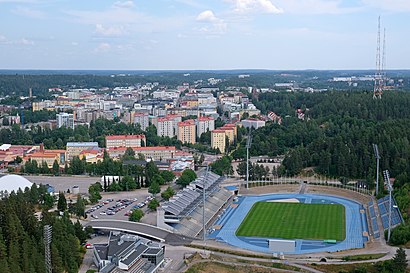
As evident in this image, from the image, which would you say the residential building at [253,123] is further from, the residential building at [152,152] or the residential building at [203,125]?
the residential building at [152,152]

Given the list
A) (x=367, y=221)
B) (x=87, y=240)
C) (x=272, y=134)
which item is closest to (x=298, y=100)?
(x=272, y=134)

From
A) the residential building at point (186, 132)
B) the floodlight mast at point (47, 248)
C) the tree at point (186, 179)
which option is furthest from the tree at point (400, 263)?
the residential building at point (186, 132)

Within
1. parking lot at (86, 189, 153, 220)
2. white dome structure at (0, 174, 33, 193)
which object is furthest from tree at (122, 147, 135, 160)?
white dome structure at (0, 174, 33, 193)

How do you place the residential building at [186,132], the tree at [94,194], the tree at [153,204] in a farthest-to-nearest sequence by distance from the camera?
the residential building at [186,132], the tree at [94,194], the tree at [153,204]

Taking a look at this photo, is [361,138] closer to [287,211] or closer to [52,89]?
[287,211]

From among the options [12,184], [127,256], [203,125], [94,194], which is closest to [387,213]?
[127,256]

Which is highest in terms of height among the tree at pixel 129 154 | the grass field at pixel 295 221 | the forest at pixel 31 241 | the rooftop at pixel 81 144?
the forest at pixel 31 241

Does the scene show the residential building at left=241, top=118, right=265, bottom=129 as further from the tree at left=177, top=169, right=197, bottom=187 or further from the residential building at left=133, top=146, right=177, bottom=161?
the tree at left=177, top=169, right=197, bottom=187
